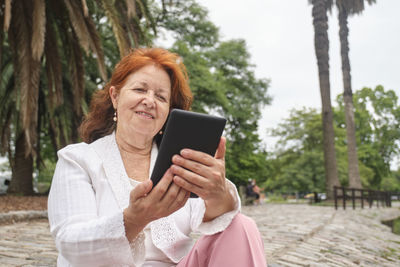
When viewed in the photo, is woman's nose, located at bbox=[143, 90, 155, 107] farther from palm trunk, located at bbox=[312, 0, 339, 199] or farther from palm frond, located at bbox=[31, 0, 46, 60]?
palm trunk, located at bbox=[312, 0, 339, 199]

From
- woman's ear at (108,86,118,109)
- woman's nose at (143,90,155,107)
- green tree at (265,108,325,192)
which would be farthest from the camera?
green tree at (265,108,325,192)

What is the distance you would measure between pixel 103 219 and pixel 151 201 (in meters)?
0.20

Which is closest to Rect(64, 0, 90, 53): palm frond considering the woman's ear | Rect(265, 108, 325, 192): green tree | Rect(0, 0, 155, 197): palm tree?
Rect(0, 0, 155, 197): palm tree

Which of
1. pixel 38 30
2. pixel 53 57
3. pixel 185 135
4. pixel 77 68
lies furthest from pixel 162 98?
pixel 53 57

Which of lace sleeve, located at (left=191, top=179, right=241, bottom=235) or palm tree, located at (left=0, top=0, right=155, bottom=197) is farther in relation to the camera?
palm tree, located at (left=0, top=0, right=155, bottom=197)

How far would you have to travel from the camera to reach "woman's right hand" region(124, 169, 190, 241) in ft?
4.43

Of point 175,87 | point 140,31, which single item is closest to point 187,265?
point 175,87

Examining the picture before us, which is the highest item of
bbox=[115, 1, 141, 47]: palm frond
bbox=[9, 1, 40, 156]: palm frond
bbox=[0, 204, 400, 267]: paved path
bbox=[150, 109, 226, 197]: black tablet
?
bbox=[115, 1, 141, 47]: palm frond

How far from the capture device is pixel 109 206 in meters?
1.65

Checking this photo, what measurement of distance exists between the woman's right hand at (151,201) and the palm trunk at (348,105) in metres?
20.0

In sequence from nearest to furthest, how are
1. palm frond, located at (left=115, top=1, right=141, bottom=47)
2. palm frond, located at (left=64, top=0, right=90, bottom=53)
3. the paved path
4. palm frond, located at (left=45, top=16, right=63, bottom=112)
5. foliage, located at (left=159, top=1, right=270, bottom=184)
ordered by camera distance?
the paved path, palm frond, located at (left=64, top=0, right=90, bottom=53), palm frond, located at (left=45, top=16, right=63, bottom=112), palm frond, located at (left=115, top=1, right=141, bottom=47), foliage, located at (left=159, top=1, right=270, bottom=184)

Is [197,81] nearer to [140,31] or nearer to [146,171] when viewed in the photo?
[140,31]

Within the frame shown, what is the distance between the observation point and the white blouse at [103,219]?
1.38 m

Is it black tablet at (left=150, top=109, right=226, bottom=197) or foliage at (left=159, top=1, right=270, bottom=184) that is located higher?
foliage at (left=159, top=1, right=270, bottom=184)
